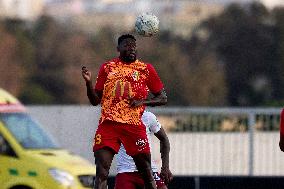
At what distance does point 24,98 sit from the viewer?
80.4 m

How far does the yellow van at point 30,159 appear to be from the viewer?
64.8 ft

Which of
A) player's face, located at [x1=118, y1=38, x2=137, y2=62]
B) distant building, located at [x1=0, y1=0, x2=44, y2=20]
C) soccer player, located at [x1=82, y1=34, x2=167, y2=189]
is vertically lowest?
distant building, located at [x1=0, y1=0, x2=44, y2=20]

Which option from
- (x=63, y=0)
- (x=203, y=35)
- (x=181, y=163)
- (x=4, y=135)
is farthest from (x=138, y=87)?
(x=63, y=0)

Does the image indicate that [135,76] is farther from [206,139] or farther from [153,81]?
[206,139]

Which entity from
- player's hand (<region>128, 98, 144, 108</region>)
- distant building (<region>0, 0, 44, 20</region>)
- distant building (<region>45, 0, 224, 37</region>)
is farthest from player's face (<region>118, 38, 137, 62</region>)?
distant building (<region>0, 0, 44, 20</region>)

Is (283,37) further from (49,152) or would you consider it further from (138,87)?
(138,87)

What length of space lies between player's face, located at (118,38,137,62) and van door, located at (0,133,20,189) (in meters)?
5.36

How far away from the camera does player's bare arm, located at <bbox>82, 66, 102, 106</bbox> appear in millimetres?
14188

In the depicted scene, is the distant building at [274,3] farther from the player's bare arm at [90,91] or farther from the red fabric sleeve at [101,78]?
the player's bare arm at [90,91]

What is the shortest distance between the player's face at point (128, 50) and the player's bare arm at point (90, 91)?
1.37 feet

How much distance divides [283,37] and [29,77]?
1762 cm

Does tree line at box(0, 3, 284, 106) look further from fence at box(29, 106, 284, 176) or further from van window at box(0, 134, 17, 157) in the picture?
van window at box(0, 134, 17, 157)

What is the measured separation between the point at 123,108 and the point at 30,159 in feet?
18.1

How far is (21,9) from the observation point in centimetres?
10744
